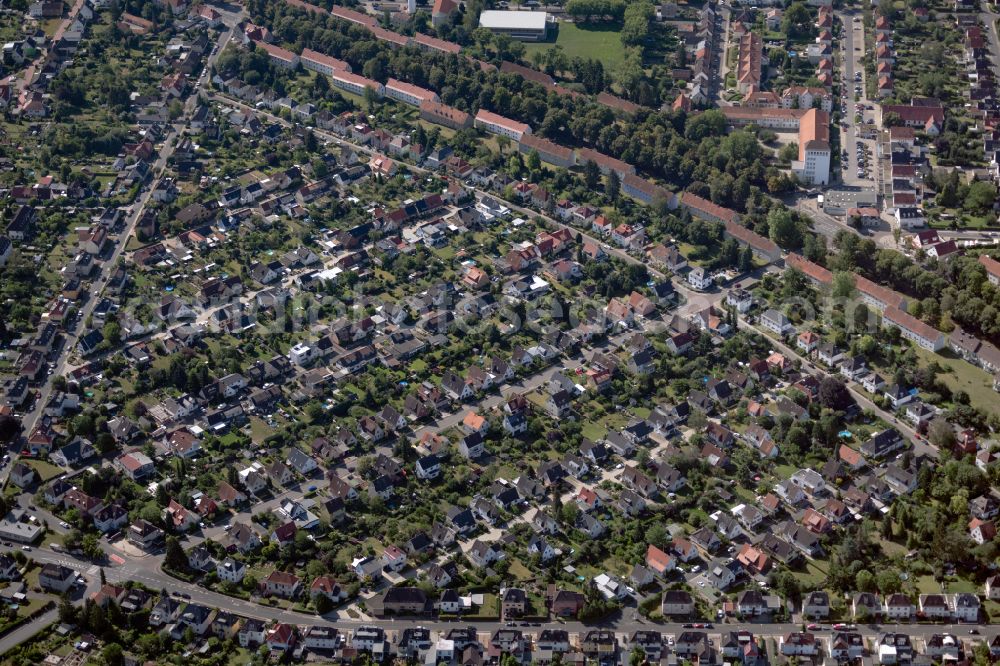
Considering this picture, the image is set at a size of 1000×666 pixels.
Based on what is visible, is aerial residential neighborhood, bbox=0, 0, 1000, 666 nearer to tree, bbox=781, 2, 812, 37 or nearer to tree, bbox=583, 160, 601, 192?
tree, bbox=583, 160, 601, 192

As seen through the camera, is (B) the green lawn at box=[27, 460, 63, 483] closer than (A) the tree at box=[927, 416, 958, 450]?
Yes

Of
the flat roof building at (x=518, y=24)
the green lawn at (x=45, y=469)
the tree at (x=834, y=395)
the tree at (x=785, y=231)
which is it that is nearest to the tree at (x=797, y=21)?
the flat roof building at (x=518, y=24)

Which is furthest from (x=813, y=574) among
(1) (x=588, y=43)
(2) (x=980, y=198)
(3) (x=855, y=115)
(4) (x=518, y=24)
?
(4) (x=518, y=24)

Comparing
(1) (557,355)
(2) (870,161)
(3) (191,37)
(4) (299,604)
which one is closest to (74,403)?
(4) (299,604)

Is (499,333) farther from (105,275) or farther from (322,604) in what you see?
(105,275)

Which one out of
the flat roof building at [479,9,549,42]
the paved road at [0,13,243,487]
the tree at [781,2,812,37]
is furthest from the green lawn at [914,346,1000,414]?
the flat roof building at [479,9,549,42]
